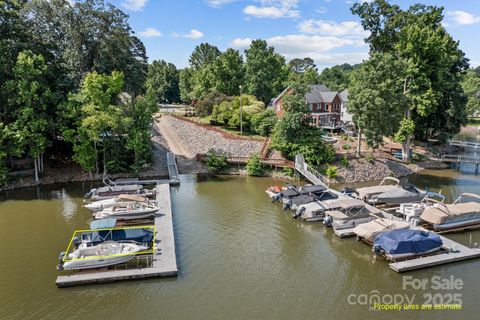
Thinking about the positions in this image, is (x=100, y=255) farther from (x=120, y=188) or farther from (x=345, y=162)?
(x=345, y=162)

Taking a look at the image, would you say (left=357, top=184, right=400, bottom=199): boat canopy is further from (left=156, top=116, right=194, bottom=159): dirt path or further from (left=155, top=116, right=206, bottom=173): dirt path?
(left=156, top=116, right=194, bottom=159): dirt path

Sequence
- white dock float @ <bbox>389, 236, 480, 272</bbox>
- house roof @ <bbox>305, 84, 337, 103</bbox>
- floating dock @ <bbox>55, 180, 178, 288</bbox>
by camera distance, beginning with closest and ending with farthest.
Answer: floating dock @ <bbox>55, 180, 178, 288</bbox>
white dock float @ <bbox>389, 236, 480, 272</bbox>
house roof @ <bbox>305, 84, 337, 103</bbox>

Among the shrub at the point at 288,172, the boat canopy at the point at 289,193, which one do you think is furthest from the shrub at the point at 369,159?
the boat canopy at the point at 289,193

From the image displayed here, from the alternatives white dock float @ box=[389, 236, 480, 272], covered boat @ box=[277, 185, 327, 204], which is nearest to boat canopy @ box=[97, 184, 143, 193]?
covered boat @ box=[277, 185, 327, 204]

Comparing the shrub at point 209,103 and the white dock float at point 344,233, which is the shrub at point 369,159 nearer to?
the white dock float at point 344,233

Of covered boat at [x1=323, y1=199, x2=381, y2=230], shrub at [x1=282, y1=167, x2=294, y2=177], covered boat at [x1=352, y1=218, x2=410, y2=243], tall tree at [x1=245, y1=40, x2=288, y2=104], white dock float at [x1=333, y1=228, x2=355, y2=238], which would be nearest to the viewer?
covered boat at [x1=352, y1=218, x2=410, y2=243]

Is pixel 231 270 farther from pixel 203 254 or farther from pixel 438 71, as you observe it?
pixel 438 71
